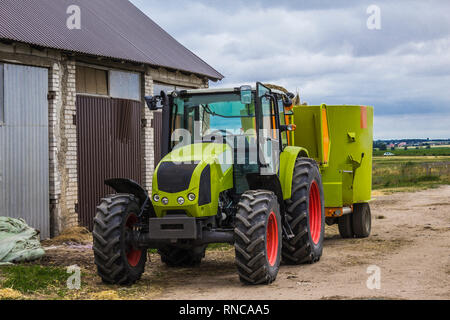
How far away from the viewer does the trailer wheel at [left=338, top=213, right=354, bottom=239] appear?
Result: 45.5ft

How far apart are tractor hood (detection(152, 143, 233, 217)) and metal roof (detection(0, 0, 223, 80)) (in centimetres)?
517

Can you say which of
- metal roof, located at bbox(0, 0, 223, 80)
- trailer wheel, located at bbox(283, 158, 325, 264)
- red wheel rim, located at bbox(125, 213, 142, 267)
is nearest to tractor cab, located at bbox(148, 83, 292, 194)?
trailer wheel, located at bbox(283, 158, 325, 264)

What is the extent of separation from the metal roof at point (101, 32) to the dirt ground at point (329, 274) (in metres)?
4.28

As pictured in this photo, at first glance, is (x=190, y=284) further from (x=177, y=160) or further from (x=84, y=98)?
(x=84, y=98)

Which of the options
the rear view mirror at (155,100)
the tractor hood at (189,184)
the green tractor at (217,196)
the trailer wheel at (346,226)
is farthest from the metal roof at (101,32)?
the trailer wheel at (346,226)

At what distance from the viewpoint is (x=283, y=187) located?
9.84m

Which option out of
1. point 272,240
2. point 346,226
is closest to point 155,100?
point 272,240

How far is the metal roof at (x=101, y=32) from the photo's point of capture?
43.1ft

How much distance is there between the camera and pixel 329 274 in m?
9.40

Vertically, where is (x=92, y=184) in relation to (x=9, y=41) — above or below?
below

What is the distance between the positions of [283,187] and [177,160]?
1.92 metres

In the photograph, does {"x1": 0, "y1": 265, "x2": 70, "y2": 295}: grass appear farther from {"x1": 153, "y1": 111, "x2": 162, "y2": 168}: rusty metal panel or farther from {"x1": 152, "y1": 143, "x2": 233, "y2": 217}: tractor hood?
{"x1": 153, "y1": 111, "x2": 162, "y2": 168}: rusty metal panel

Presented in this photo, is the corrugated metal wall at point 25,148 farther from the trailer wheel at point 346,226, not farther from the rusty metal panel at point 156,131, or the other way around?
the trailer wheel at point 346,226
